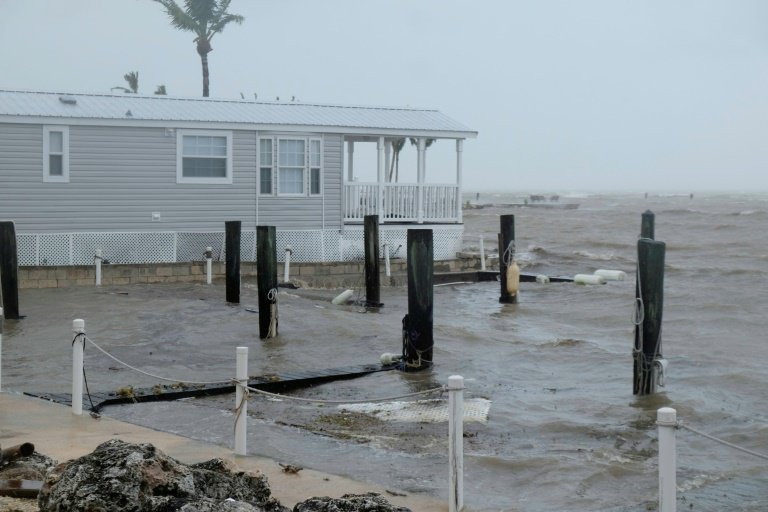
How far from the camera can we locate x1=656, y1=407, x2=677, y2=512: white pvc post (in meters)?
6.51

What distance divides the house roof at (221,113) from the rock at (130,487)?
1960cm

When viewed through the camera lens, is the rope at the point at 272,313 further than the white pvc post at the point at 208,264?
No

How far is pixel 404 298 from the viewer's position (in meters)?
25.6

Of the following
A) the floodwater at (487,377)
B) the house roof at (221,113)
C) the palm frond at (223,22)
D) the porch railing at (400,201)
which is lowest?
A: the floodwater at (487,377)

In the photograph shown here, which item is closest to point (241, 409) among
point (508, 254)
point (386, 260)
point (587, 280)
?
point (508, 254)

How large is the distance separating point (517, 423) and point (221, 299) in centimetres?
1124

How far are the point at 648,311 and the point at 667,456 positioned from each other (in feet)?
26.7

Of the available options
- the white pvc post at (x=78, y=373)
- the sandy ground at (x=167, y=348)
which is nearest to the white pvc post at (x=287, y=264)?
the sandy ground at (x=167, y=348)

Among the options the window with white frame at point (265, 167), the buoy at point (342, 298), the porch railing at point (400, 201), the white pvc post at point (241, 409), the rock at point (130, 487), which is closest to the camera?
the rock at point (130, 487)

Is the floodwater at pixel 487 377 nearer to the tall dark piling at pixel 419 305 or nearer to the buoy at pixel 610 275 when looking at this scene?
the tall dark piling at pixel 419 305

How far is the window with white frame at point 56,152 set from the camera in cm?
2503

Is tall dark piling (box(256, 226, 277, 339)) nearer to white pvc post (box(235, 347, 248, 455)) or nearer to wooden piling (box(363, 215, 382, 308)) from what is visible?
wooden piling (box(363, 215, 382, 308))

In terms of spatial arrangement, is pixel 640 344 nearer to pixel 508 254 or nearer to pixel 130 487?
pixel 130 487

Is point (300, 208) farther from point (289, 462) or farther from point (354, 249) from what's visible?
point (289, 462)
